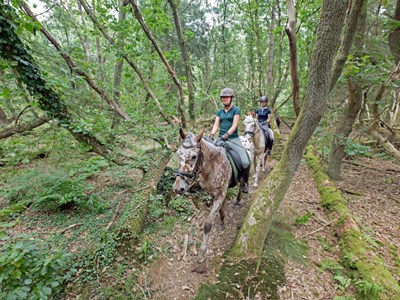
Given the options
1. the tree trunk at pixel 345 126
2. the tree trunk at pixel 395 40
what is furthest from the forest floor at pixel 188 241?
the tree trunk at pixel 395 40

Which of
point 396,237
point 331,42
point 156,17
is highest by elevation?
point 156,17

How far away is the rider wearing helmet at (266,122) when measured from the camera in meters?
7.49

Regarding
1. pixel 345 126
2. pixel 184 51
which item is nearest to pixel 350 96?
pixel 345 126

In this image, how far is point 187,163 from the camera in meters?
3.08

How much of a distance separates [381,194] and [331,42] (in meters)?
6.08

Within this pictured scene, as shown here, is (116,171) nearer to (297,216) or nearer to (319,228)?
(297,216)

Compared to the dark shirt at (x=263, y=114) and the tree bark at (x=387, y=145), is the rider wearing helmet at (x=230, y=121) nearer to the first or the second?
the dark shirt at (x=263, y=114)

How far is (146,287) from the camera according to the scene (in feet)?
9.98

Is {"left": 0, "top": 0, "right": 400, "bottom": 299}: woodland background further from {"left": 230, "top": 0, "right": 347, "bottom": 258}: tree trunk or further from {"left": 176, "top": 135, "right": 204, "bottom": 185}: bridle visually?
{"left": 176, "top": 135, "right": 204, "bottom": 185}: bridle

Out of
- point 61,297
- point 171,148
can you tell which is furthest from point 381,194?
point 61,297

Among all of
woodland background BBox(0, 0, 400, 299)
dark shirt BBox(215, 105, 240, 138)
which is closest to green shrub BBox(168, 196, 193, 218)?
woodland background BBox(0, 0, 400, 299)

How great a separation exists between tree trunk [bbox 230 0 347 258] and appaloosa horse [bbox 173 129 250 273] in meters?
0.68

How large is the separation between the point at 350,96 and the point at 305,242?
5296 mm

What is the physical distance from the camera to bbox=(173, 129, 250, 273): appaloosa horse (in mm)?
3066
